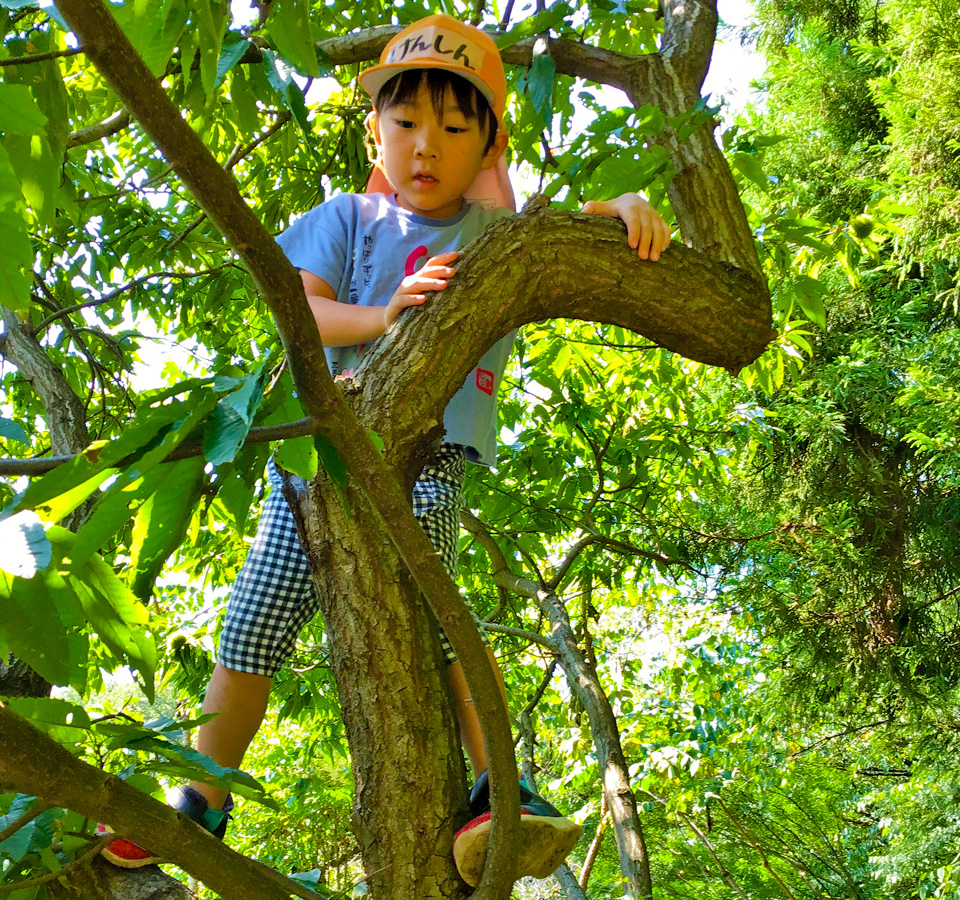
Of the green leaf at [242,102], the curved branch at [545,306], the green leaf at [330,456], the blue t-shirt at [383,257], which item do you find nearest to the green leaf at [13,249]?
the green leaf at [330,456]

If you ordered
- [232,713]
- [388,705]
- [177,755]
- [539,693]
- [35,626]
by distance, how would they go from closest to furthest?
1. [35,626]
2. [177,755]
3. [388,705]
4. [232,713]
5. [539,693]

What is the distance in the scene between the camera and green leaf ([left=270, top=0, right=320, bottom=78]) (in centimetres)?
83

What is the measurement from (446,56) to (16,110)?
3.98ft

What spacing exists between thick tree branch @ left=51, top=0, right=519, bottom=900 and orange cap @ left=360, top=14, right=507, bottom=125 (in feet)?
3.57

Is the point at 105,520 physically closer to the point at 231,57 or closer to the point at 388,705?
the point at 388,705

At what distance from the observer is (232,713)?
1.34 m

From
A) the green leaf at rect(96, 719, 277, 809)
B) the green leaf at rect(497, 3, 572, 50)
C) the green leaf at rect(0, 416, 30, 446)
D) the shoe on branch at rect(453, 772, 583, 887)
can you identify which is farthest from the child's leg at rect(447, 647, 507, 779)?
the green leaf at rect(497, 3, 572, 50)

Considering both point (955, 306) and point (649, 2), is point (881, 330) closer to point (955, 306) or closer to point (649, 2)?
point (955, 306)

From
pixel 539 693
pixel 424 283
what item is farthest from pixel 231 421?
pixel 539 693

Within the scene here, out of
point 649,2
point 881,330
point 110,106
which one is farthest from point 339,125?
point 881,330

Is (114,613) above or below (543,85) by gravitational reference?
below

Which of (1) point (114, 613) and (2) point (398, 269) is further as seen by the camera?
(2) point (398, 269)

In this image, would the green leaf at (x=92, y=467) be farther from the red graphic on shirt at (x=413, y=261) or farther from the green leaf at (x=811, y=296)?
the green leaf at (x=811, y=296)

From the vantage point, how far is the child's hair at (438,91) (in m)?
1.60
